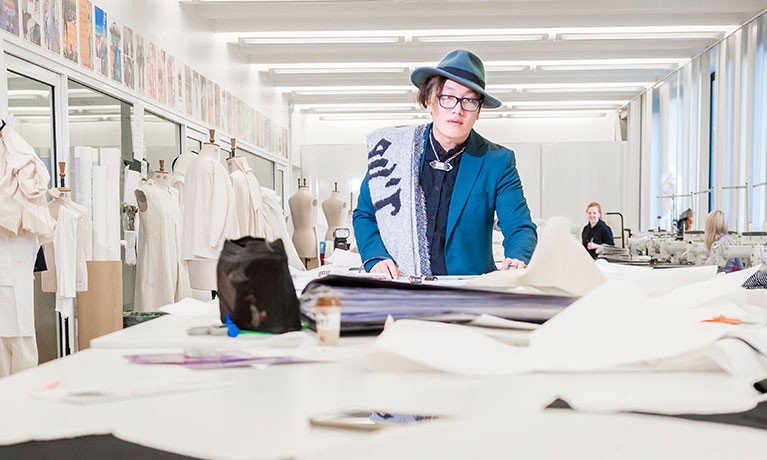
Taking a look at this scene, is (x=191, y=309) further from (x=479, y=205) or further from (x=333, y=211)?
(x=333, y=211)

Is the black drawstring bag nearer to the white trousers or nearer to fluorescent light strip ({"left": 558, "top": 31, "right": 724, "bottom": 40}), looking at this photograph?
the white trousers

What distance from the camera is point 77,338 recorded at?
4676mm

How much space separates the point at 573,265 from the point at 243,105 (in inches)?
375

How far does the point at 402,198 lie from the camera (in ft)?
7.89

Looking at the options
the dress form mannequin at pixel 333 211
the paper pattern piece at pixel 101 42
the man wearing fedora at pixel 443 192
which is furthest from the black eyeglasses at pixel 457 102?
the dress form mannequin at pixel 333 211

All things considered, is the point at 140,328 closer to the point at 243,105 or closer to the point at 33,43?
the point at 33,43

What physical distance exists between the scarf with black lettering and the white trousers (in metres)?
2.49

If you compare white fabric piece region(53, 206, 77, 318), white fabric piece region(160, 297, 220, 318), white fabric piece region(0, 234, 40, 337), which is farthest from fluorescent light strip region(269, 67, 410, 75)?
white fabric piece region(160, 297, 220, 318)

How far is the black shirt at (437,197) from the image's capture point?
243cm

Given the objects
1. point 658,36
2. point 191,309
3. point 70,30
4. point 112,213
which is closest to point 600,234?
point 658,36

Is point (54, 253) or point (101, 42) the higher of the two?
point (101, 42)

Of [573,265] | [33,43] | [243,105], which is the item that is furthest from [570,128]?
[573,265]

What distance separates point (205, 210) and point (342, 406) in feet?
15.2

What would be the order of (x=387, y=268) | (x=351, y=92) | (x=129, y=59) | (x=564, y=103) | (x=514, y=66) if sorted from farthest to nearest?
(x=564, y=103)
(x=351, y=92)
(x=514, y=66)
(x=129, y=59)
(x=387, y=268)
